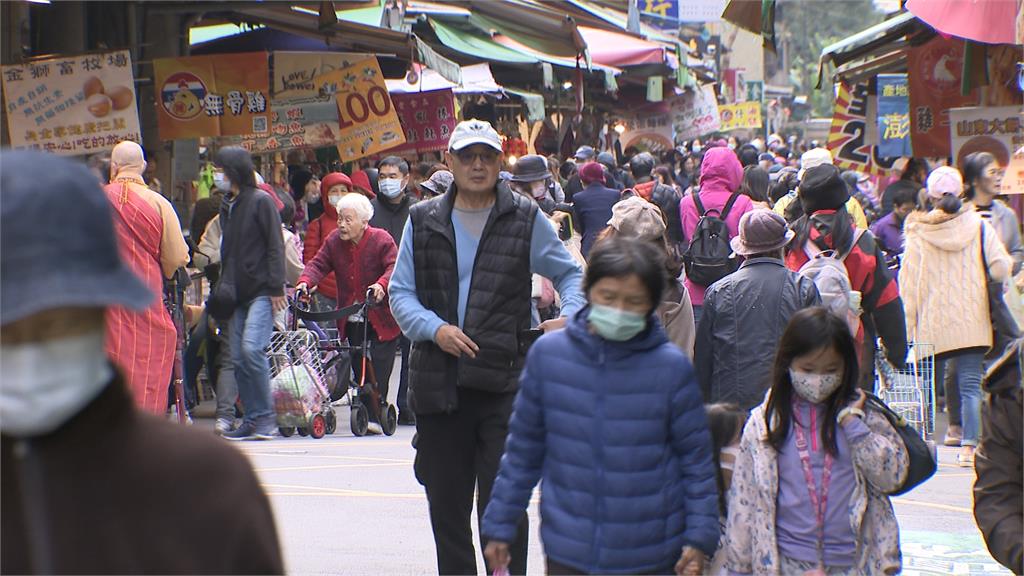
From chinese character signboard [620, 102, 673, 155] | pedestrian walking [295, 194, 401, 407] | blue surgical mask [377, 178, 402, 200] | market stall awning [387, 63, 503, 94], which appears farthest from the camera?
chinese character signboard [620, 102, 673, 155]

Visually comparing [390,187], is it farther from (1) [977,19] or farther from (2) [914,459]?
(2) [914,459]

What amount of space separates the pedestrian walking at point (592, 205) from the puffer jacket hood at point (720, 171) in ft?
7.90

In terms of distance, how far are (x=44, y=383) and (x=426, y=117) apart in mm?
15048

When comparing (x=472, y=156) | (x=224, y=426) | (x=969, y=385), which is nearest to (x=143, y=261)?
(x=224, y=426)

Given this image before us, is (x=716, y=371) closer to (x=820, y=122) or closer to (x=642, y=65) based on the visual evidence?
(x=642, y=65)

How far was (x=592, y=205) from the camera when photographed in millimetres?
13570

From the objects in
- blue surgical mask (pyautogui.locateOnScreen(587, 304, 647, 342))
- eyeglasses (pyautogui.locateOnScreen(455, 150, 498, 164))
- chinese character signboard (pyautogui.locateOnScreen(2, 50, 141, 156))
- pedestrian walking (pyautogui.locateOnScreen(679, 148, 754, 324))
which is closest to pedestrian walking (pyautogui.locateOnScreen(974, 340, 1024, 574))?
blue surgical mask (pyautogui.locateOnScreen(587, 304, 647, 342))

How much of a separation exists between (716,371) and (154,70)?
8569mm

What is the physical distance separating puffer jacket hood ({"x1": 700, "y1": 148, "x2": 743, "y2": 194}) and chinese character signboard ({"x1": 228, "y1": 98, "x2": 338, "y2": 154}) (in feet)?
16.5

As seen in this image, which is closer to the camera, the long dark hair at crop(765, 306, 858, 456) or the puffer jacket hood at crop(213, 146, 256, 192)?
the long dark hair at crop(765, 306, 858, 456)

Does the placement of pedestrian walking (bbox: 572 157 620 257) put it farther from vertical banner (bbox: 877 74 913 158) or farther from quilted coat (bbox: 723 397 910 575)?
quilted coat (bbox: 723 397 910 575)

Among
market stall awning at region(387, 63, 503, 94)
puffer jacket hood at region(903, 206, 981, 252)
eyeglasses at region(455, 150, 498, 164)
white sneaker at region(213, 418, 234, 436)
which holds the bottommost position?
white sneaker at region(213, 418, 234, 436)

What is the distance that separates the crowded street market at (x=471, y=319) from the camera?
211 centimetres

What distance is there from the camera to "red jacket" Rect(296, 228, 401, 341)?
11281mm
